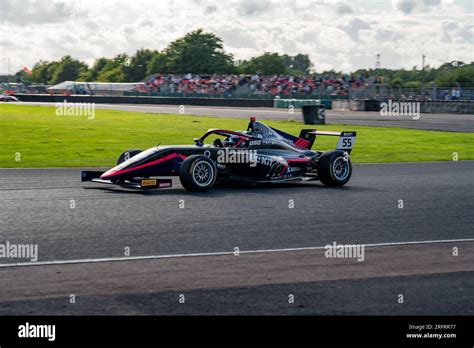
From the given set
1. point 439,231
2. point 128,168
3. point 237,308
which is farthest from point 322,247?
point 128,168

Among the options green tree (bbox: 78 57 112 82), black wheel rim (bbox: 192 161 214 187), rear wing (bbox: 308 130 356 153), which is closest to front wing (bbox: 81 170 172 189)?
black wheel rim (bbox: 192 161 214 187)

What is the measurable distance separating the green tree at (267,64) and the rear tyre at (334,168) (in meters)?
103

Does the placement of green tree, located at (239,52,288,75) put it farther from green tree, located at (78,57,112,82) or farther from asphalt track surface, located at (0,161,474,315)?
asphalt track surface, located at (0,161,474,315)

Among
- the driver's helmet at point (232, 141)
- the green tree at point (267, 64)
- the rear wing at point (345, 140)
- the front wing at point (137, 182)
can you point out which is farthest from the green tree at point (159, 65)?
the front wing at point (137, 182)

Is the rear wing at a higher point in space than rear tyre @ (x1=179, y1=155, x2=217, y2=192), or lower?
higher

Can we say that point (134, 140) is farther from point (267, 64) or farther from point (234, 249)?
point (267, 64)

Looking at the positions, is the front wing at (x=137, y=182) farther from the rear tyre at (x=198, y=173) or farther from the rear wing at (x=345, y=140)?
the rear wing at (x=345, y=140)

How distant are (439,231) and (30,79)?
172 m

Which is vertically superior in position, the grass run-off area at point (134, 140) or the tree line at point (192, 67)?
the tree line at point (192, 67)

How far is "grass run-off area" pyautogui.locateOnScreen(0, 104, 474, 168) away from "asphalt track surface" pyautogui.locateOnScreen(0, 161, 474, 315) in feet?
21.0

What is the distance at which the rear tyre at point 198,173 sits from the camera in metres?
11.8

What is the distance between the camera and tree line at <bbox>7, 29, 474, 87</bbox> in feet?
256
